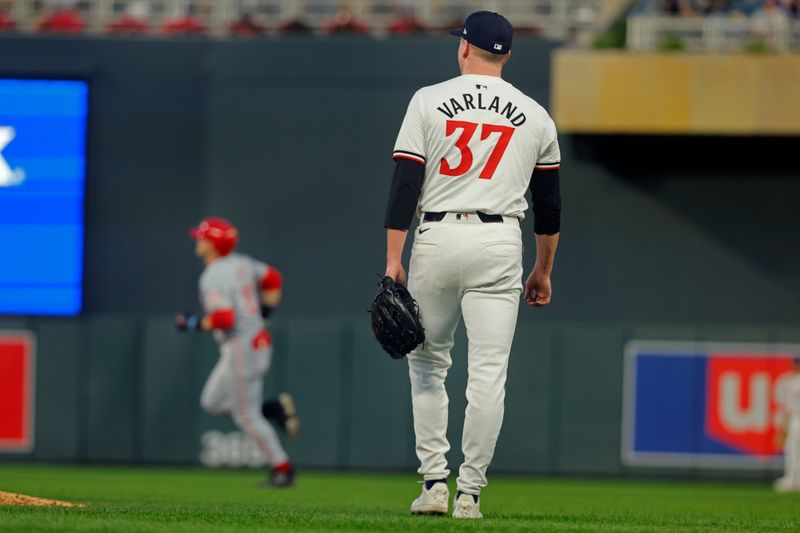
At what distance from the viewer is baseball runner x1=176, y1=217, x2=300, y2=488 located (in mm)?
10766

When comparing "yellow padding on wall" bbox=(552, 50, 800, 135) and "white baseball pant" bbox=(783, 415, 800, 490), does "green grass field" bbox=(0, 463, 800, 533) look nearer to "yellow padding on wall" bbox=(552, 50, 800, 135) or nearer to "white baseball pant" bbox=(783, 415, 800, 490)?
"white baseball pant" bbox=(783, 415, 800, 490)

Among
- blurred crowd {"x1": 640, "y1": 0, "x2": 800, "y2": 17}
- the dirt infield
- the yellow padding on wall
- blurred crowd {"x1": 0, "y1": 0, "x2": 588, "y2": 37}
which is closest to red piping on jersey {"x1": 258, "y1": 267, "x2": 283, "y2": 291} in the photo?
the dirt infield

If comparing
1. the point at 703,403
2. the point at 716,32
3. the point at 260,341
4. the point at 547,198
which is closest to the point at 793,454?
the point at 703,403

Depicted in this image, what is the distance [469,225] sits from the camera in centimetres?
585

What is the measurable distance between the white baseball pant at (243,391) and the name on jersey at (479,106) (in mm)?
5336

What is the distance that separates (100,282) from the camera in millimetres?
16156

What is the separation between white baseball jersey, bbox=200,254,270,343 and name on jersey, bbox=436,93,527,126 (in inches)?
201

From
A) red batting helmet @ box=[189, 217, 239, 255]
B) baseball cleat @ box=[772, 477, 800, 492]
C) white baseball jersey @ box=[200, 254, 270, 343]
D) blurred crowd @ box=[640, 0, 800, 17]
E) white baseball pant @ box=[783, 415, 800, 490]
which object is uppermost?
blurred crowd @ box=[640, 0, 800, 17]

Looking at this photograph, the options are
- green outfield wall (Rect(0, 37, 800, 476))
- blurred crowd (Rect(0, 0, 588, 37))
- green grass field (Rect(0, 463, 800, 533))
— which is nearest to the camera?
green grass field (Rect(0, 463, 800, 533))

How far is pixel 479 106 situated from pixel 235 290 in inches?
205

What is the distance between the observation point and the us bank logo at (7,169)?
15.3 metres

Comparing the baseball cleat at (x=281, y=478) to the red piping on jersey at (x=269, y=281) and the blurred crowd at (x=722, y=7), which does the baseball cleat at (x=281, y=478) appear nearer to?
the red piping on jersey at (x=269, y=281)

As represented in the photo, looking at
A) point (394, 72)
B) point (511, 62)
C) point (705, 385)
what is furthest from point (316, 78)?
point (705, 385)

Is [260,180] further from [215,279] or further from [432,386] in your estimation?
[432,386]
